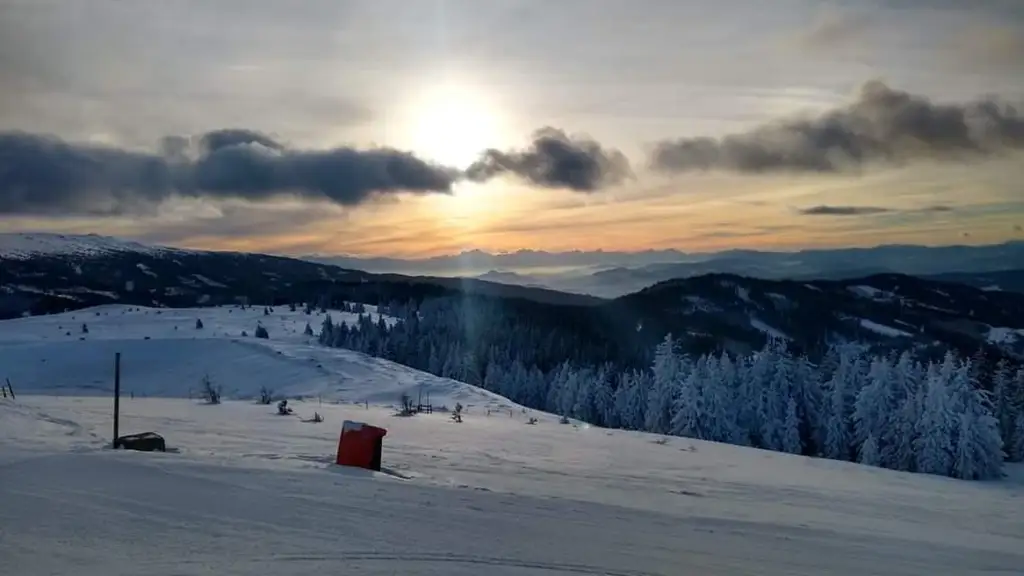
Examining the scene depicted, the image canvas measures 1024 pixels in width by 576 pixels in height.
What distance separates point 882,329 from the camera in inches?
7603

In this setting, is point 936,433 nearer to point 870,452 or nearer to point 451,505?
point 870,452

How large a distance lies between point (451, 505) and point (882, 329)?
202 m

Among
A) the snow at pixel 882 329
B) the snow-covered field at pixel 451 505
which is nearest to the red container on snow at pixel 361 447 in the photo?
the snow-covered field at pixel 451 505

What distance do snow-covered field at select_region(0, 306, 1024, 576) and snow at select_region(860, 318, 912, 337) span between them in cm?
18305

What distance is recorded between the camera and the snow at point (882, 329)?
18849cm

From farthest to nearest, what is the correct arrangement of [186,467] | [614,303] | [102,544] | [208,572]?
[614,303], [186,467], [102,544], [208,572]

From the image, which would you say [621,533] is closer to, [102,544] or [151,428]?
[102,544]

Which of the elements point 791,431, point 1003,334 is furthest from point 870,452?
point 1003,334

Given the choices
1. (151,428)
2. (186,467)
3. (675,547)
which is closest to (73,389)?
(151,428)

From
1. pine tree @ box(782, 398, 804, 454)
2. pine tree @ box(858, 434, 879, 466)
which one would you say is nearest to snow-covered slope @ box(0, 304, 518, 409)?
pine tree @ box(858, 434, 879, 466)

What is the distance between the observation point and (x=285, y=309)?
362 feet

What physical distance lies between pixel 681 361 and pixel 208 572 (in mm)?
57880

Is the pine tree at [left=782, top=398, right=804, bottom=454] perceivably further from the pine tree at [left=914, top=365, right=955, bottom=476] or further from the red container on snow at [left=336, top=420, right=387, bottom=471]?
the red container on snow at [left=336, top=420, right=387, bottom=471]

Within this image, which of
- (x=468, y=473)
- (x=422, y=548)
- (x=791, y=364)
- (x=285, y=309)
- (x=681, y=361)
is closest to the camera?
(x=422, y=548)
